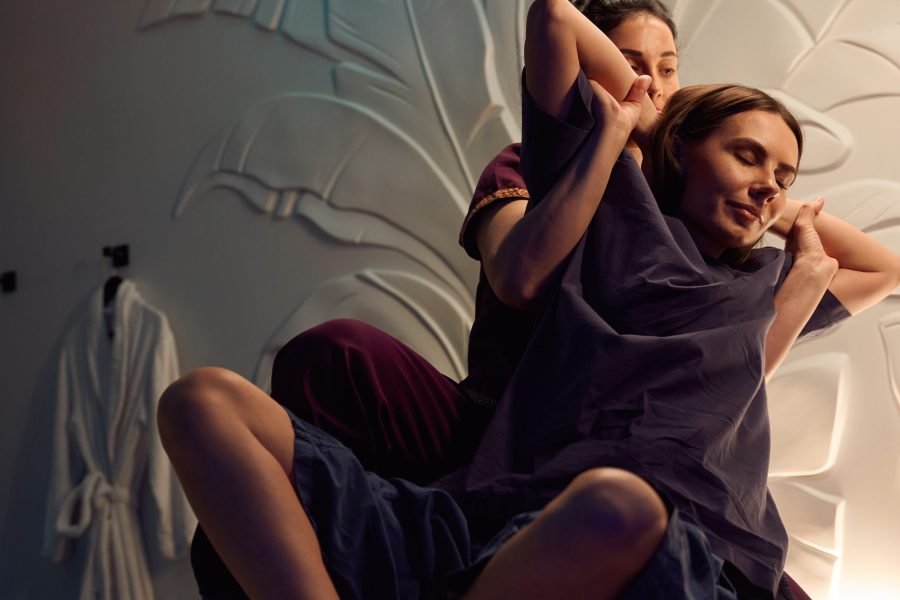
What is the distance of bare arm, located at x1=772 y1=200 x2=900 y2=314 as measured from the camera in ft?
4.37

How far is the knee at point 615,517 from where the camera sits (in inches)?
34.0

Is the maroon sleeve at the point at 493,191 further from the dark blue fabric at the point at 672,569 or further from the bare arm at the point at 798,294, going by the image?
the dark blue fabric at the point at 672,569

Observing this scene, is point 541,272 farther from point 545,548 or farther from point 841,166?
point 841,166

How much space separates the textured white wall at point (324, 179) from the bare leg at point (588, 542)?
0.70m

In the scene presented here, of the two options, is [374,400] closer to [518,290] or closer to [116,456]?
[518,290]

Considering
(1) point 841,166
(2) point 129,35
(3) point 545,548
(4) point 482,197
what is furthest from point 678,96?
(2) point 129,35

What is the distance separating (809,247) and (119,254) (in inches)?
45.3

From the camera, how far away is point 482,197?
1.33 metres

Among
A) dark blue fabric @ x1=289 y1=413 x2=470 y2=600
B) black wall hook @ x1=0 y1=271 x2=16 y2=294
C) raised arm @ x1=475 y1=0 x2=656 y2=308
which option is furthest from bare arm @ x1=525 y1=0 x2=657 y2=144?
black wall hook @ x1=0 y1=271 x2=16 y2=294

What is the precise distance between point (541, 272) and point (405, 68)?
2.53 ft

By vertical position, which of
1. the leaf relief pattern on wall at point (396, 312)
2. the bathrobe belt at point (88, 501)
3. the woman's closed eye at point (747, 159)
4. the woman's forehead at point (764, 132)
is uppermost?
the woman's forehead at point (764, 132)

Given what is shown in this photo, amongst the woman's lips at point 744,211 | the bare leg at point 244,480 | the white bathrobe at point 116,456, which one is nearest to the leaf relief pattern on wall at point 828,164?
the woman's lips at point 744,211

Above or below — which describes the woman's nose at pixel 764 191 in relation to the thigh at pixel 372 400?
above

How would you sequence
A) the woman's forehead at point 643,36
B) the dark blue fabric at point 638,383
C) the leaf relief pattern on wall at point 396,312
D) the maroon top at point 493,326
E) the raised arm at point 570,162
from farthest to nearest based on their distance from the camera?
1. the leaf relief pattern on wall at point 396,312
2. the woman's forehead at point 643,36
3. the maroon top at point 493,326
4. the raised arm at point 570,162
5. the dark blue fabric at point 638,383
